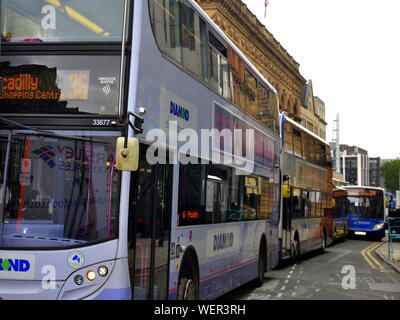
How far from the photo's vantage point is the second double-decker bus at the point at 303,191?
1711 centimetres

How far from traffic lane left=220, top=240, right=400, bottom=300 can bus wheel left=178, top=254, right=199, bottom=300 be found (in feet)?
10.1

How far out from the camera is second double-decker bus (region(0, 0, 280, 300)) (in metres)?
5.52

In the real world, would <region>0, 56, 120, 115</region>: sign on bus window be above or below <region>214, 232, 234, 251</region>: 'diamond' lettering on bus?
Answer: above

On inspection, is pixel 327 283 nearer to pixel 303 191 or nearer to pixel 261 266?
pixel 261 266

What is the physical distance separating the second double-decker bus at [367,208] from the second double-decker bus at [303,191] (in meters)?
10.6

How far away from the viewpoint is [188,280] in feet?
26.6

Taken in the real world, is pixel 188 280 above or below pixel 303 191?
below

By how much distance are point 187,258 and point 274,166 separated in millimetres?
6928

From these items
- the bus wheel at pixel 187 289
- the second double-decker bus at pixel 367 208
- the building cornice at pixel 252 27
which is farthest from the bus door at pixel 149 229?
the building cornice at pixel 252 27

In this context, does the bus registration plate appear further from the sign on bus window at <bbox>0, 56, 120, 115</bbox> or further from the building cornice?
the sign on bus window at <bbox>0, 56, 120, 115</bbox>

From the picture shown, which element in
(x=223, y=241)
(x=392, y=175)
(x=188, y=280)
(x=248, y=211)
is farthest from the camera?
(x=392, y=175)

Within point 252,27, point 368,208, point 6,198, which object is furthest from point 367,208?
point 6,198

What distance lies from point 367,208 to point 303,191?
17.4 meters

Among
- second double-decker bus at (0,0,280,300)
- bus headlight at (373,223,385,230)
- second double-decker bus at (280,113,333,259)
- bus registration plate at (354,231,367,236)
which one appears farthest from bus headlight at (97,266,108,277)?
bus registration plate at (354,231,367,236)
